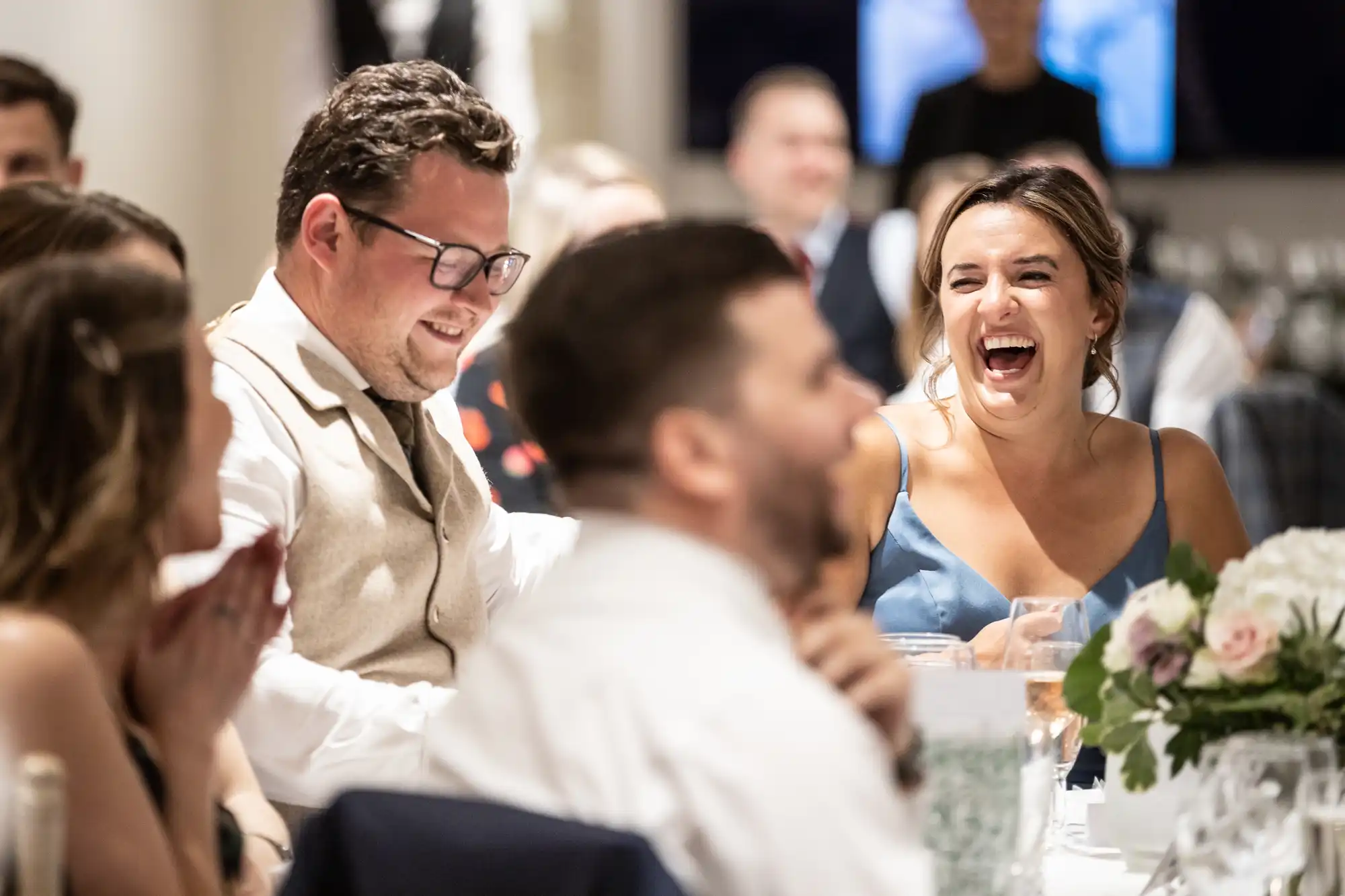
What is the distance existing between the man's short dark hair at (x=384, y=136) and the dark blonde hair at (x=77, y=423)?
98 centimetres

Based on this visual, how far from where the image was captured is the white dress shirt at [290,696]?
1.99m

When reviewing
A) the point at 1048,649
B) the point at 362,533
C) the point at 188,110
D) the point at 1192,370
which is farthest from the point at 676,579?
the point at 188,110

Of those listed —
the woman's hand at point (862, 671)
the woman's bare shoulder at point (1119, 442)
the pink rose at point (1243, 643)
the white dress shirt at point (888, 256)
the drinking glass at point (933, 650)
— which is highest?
the woman's hand at point (862, 671)

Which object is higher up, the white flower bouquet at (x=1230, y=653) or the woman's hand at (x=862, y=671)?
the woman's hand at (x=862, y=671)

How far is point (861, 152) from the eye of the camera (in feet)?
25.0

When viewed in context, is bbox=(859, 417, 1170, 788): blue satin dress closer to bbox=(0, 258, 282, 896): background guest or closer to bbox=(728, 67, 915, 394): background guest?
bbox=(0, 258, 282, 896): background guest

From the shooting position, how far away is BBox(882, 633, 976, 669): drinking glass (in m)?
1.68

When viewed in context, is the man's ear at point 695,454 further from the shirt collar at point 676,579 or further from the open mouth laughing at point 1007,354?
the open mouth laughing at point 1007,354

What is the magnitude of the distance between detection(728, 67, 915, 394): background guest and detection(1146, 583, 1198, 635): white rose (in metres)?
3.81

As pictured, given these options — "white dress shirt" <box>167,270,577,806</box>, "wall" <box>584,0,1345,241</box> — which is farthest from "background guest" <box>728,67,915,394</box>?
"white dress shirt" <box>167,270,577,806</box>

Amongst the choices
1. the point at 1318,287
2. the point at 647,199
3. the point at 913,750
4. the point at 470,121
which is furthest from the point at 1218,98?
the point at 913,750

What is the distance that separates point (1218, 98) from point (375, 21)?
3583mm

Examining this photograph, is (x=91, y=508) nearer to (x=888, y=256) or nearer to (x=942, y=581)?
(x=942, y=581)

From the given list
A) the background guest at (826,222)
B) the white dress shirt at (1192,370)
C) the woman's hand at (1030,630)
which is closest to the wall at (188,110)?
the background guest at (826,222)
